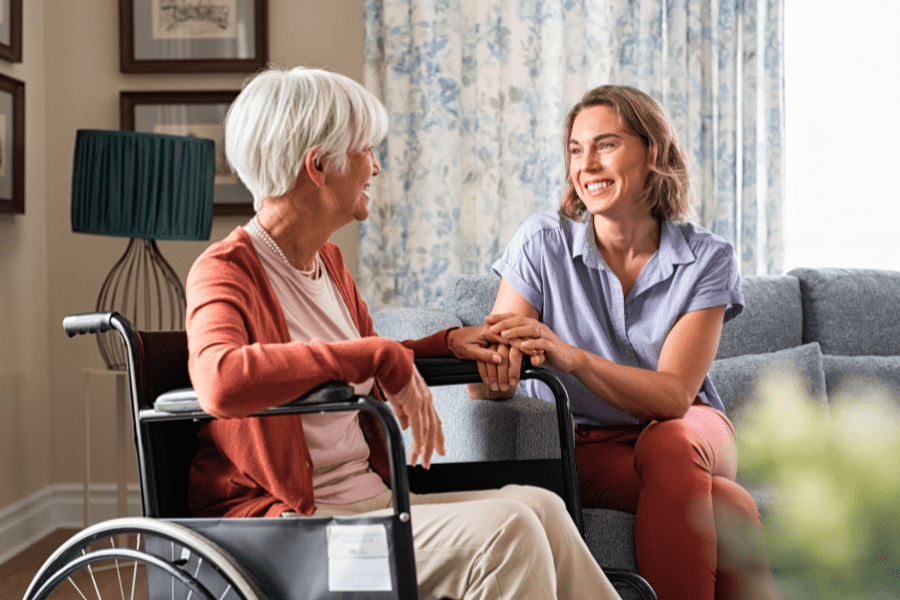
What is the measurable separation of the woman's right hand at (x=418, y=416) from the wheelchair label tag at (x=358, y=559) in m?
0.14

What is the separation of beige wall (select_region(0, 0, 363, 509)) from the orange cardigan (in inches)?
73.7

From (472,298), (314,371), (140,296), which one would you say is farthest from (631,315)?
(140,296)

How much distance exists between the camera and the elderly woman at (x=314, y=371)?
93cm

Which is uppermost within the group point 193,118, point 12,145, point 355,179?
point 193,118

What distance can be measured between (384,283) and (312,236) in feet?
5.24

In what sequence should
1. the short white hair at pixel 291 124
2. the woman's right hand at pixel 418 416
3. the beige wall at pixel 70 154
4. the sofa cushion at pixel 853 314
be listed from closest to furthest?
the woman's right hand at pixel 418 416, the short white hair at pixel 291 124, the sofa cushion at pixel 853 314, the beige wall at pixel 70 154

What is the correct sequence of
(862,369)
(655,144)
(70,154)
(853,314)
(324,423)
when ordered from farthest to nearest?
(70,154), (853,314), (862,369), (655,144), (324,423)

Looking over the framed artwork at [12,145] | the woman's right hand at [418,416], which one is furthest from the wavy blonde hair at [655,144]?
the framed artwork at [12,145]

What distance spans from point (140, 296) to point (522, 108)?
59.0 inches

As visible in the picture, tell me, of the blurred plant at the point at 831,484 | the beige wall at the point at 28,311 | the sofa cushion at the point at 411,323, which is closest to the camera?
the blurred plant at the point at 831,484

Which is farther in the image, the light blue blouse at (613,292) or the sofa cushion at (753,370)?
the sofa cushion at (753,370)

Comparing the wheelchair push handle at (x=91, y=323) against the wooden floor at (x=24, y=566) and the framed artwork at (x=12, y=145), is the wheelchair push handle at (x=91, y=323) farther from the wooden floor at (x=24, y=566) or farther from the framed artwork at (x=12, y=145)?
the framed artwork at (x=12, y=145)

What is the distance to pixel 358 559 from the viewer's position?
90cm

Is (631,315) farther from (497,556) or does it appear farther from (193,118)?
(193,118)
